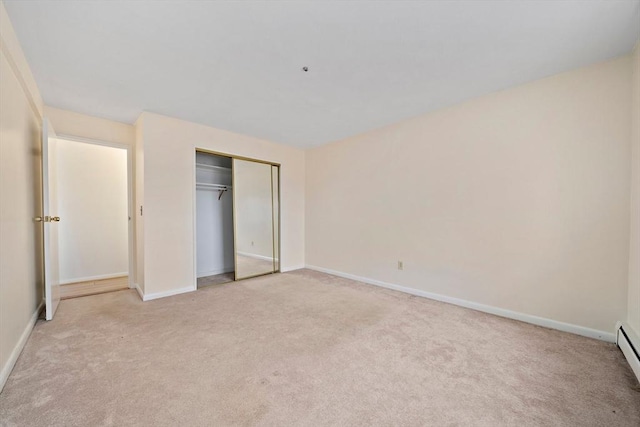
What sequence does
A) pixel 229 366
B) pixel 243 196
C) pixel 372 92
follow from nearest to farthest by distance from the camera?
pixel 229 366 → pixel 372 92 → pixel 243 196

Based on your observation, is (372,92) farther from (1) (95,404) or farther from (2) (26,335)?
(2) (26,335)

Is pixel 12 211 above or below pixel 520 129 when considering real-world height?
below

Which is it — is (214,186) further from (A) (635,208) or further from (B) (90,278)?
(A) (635,208)

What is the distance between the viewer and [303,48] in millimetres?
1982

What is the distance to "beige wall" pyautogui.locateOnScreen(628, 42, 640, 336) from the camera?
6.32 feet

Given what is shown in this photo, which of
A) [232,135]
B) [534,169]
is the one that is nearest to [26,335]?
[232,135]

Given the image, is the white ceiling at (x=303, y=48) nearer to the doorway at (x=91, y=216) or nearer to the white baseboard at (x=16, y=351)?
the doorway at (x=91, y=216)

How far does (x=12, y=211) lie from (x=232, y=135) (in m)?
2.63

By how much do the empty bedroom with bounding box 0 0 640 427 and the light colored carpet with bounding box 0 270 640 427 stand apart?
0.02m

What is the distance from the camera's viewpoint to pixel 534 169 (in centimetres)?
249

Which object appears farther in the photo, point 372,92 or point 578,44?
point 372,92

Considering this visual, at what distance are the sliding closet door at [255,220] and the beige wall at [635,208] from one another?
429cm

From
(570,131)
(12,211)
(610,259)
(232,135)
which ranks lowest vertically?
(610,259)

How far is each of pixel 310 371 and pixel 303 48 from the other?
2408 millimetres
